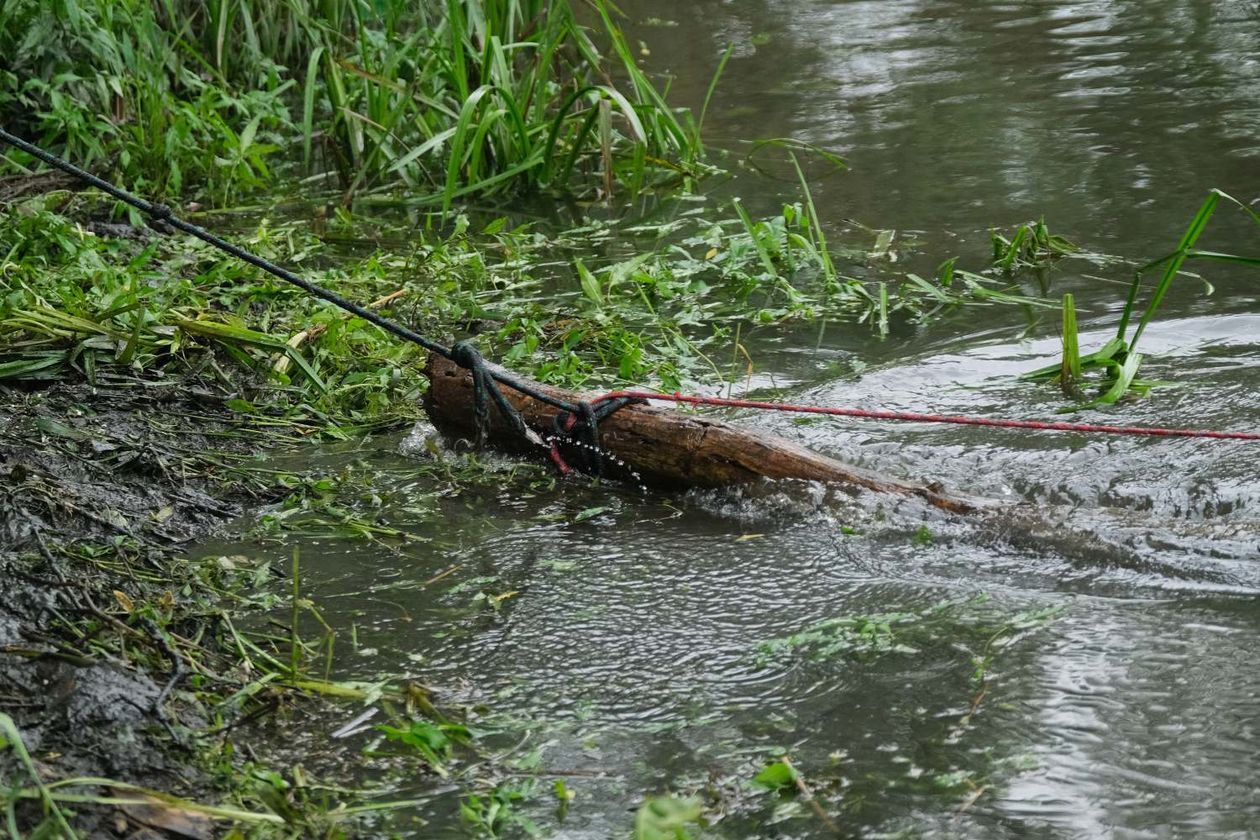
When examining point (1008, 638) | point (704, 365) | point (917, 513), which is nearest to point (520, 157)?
point (704, 365)

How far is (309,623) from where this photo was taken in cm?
315

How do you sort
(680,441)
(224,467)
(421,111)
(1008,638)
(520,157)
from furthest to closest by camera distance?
(421,111)
(520,157)
(224,467)
(680,441)
(1008,638)

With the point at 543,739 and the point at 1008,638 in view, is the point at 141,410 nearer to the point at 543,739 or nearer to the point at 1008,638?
the point at 543,739

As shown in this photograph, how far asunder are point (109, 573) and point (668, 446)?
1.38m

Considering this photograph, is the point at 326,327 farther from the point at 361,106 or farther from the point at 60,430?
the point at 361,106

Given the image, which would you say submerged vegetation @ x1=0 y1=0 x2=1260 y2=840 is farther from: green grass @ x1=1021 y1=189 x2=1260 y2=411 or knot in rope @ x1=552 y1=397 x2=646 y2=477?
knot in rope @ x1=552 y1=397 x2=646 y2=477

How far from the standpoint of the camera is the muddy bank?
2.45 metres

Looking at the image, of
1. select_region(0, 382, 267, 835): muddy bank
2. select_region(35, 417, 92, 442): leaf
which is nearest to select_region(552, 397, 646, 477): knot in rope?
select_region(0, 382, 267, 835): muddy bank

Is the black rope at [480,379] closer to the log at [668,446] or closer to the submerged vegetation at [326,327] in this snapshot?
the log at [668,446]

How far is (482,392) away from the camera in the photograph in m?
3.81

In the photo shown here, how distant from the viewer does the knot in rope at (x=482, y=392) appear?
381 centimetres

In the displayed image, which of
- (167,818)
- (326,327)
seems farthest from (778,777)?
(326,327)

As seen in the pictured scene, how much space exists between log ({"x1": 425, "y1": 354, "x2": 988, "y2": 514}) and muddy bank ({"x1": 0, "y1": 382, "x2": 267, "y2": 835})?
60 cm

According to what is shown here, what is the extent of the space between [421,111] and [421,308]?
2.35m
